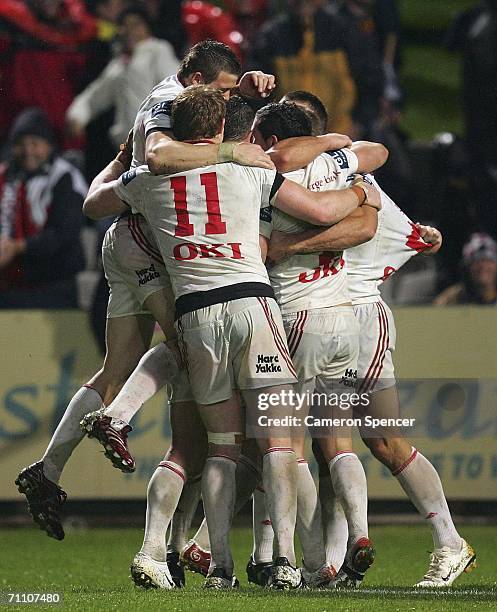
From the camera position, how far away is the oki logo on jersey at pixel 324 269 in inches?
281

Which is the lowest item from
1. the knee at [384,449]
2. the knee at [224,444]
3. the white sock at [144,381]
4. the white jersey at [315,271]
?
→ the knee at [384,449]

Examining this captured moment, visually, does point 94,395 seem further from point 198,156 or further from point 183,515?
point 198,156

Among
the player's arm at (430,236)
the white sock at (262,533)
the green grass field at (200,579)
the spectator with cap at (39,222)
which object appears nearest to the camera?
the green grass field at (200,579)

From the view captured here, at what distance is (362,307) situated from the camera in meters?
7.48

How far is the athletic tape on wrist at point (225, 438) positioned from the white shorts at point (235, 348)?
0.16 metres

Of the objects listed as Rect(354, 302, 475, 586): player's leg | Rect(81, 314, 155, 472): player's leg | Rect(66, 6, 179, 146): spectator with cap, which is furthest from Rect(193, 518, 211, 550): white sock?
Rect(66, 6, 179, 146): spectator with cap

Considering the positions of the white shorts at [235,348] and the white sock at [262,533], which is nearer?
the white shorts at [235,348]

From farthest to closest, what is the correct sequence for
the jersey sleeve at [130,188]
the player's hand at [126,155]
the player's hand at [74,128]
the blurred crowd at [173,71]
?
the player's hand at [74,128] < the blurred crowd at [173,71] < the player's hand at [126,155] < the jersey sleeve at [130,188]

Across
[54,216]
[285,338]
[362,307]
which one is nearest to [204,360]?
[285,338]

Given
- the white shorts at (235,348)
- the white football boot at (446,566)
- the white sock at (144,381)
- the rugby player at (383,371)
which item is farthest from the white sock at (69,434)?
the white football boot at (446,566)

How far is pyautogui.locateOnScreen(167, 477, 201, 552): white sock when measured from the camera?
24.2 feet

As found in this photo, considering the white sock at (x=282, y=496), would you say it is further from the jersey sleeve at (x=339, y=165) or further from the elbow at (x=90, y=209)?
the elbow at (x=90, y=209)

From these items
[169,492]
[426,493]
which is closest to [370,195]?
[426,493]

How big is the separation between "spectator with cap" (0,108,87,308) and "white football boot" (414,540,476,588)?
4.71 meters
